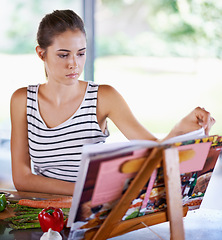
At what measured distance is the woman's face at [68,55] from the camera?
1904 millimetres

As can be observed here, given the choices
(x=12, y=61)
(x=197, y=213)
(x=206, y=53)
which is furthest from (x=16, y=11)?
(x=197, y=213)

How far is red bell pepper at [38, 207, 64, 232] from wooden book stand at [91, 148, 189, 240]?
0.24 meters

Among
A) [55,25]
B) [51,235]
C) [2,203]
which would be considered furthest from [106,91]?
[51,235]

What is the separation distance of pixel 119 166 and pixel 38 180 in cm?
93

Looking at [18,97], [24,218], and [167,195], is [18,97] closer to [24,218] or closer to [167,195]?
[24,218]

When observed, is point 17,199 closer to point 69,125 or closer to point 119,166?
point 69,125

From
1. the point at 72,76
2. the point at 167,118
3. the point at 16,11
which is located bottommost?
the point at 167,118

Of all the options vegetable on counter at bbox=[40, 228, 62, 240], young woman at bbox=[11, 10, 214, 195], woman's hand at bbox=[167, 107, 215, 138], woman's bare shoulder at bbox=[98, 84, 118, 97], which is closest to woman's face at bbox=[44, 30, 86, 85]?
young woman at bbox=[11, 10, 214, 195]

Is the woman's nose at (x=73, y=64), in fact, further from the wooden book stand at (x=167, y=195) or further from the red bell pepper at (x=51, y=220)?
the wooden book stand at (x=167, y=195)

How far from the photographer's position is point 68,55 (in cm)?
192

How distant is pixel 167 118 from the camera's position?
977 cm

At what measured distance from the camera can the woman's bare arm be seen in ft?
6.37

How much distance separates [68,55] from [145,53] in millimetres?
7756

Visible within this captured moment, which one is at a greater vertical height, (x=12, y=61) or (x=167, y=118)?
(x=12, y=61)
